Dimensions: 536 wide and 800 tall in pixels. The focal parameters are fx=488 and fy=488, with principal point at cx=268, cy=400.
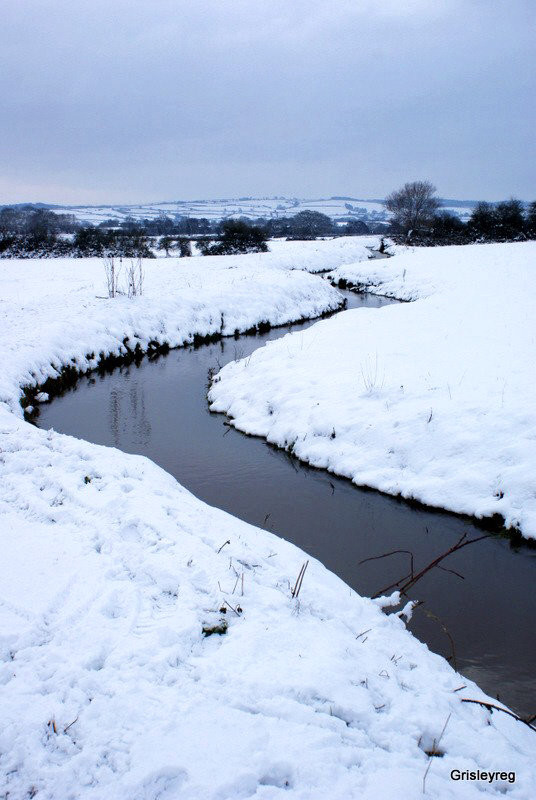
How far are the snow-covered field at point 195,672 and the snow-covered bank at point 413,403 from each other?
3.31 meters

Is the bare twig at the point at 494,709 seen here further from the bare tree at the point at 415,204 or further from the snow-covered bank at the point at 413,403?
the bare tree at the point at 415,204

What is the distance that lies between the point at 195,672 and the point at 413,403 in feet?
23.5

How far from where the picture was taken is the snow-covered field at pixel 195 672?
2.87 metres

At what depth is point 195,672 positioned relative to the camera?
357 centimetres

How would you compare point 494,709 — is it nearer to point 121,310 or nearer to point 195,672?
point 195,672

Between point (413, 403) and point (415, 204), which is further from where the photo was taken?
point (415, 204)

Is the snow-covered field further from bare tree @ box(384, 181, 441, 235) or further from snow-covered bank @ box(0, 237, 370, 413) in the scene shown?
bare tree @ box(384, 181, 441, 235)

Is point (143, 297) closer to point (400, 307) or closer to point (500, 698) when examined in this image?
point (400, 307)

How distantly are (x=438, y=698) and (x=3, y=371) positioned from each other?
1183 centimetres

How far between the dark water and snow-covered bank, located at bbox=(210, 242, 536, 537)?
50 centimetres

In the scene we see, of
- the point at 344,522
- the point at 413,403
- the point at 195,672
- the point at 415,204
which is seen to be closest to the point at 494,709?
the point at 195,672

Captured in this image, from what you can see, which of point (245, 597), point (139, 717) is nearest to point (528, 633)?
point (245, 597)

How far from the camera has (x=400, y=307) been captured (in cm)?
2044

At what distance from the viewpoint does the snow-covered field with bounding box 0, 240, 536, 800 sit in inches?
113
